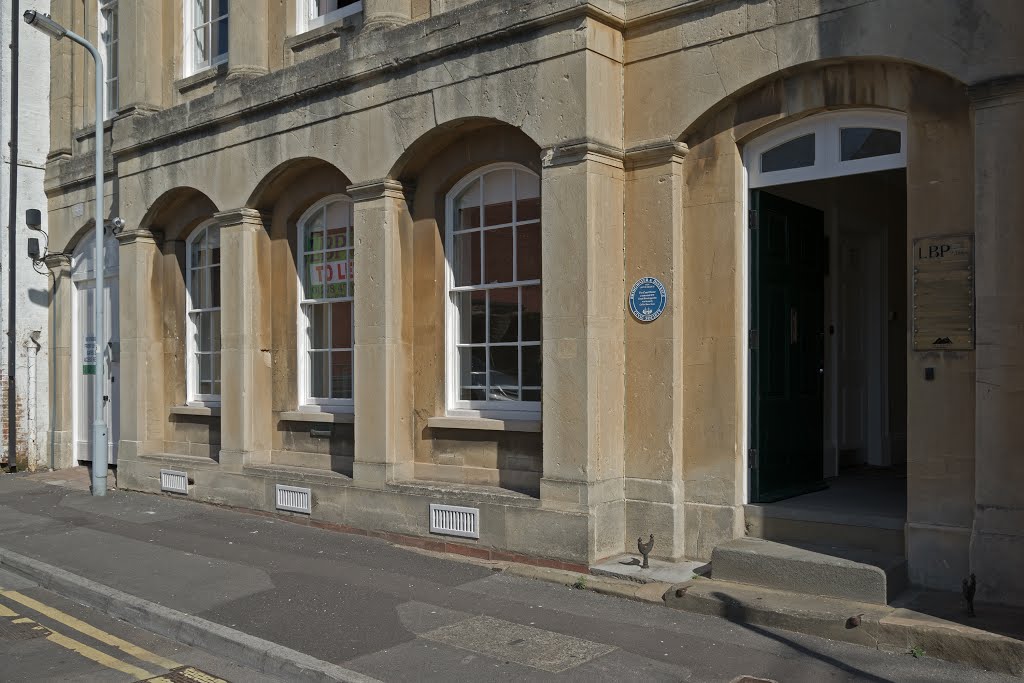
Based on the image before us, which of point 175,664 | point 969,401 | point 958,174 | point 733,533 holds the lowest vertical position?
point 175,664

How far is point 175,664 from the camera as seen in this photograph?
6.60 m

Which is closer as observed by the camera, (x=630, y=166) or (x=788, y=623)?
(x=788, y=623)

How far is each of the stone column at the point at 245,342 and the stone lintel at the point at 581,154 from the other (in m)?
4.80

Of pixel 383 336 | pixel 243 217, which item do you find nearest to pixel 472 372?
pixel 383 336

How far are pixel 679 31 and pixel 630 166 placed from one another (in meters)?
1.22

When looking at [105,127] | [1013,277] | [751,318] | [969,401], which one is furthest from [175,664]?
[105,127]

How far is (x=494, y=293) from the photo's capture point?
9.85 m

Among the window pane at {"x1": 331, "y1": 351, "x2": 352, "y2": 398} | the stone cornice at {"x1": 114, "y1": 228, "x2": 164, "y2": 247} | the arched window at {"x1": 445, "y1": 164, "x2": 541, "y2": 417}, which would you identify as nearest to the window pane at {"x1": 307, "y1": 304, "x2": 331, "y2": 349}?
the window pane at {"x1": 331, "y1": 351, "x2": 352, "y2": 398}

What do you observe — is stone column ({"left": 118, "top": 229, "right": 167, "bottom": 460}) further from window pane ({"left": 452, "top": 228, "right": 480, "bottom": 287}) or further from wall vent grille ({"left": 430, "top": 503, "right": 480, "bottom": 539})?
wall vent grille ({"left": 430, "top": 503, "right": 480, "bottom": 539})

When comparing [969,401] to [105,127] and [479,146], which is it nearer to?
[479,146]

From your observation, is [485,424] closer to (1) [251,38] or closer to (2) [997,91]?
(2) [997,91]

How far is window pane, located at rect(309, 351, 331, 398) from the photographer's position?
1173 cm

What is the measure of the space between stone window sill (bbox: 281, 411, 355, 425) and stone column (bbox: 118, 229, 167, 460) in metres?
2.83

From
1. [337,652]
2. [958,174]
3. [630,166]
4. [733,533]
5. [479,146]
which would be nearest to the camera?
[337,652]
